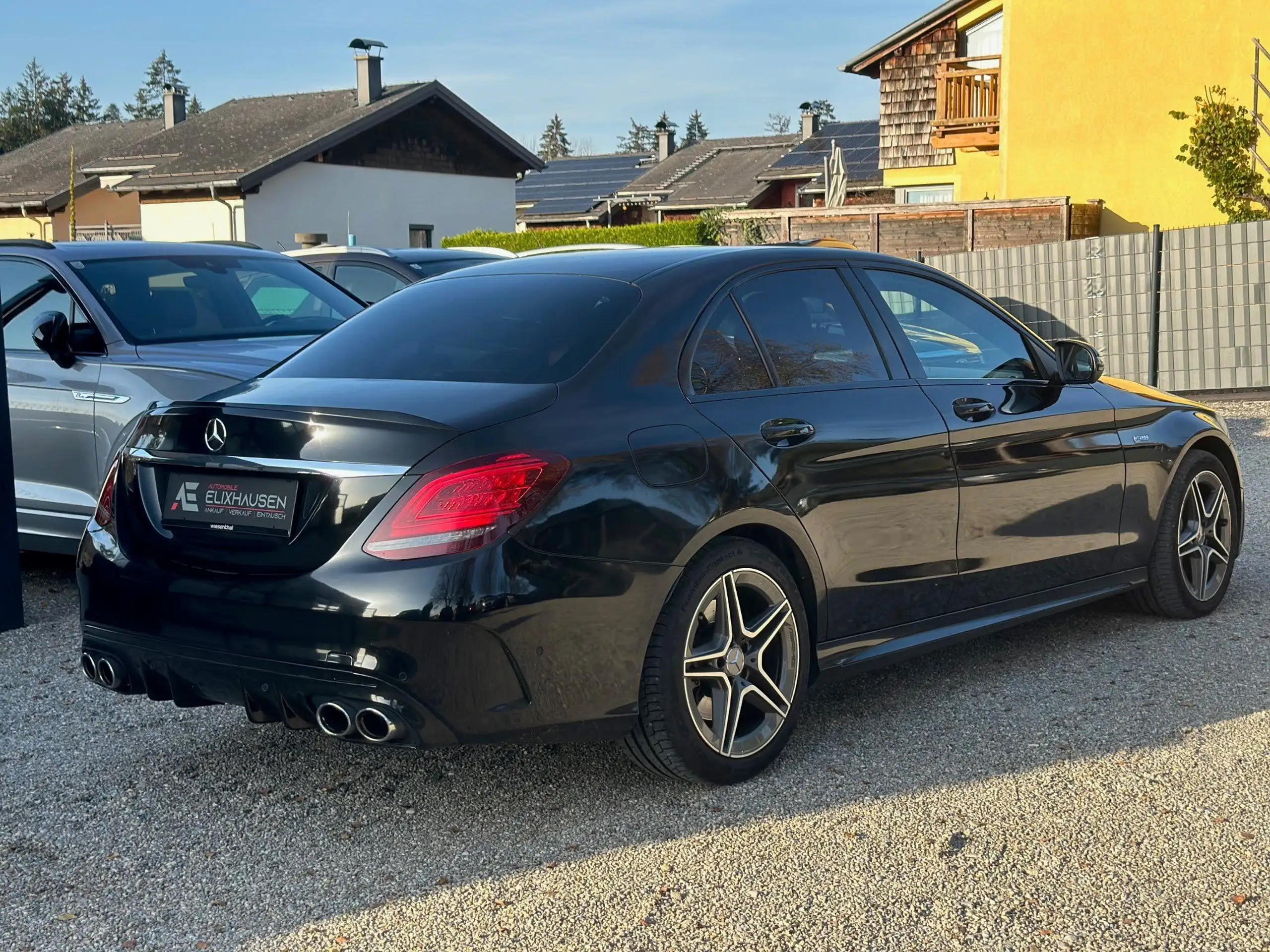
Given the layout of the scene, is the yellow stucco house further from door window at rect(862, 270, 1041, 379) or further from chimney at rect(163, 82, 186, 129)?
chimney at rect(163, 82, 186, 129)

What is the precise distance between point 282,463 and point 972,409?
99.5 inches

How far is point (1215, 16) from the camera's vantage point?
880 inches

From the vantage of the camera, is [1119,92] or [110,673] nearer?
[110,673]

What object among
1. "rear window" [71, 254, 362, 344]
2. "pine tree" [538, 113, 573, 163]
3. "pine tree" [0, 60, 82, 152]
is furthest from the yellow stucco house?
"pine tree" [538, 113, 573, 163]

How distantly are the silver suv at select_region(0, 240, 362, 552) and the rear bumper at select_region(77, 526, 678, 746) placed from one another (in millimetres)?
2760

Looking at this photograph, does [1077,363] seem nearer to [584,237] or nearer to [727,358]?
[727,358]

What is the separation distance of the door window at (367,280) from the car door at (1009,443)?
7264 mm

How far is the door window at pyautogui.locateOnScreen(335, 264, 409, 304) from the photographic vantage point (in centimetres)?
1222

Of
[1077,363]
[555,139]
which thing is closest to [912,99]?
[1077,363]

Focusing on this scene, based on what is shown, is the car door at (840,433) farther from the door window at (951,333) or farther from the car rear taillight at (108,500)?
the car rear taillight at (108,500)

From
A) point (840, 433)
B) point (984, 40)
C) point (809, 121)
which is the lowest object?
point (840, 433)

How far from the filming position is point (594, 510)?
3.95m

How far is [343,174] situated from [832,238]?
69.5 feet

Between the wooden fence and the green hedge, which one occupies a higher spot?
the green hedge
